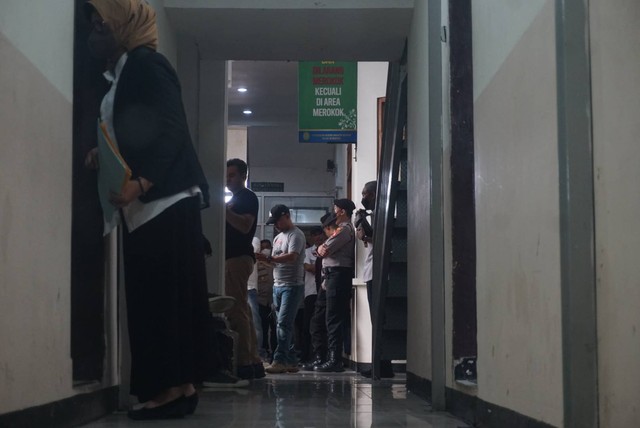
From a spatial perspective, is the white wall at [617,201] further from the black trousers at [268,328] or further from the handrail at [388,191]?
→ the black trousers at [268,328]

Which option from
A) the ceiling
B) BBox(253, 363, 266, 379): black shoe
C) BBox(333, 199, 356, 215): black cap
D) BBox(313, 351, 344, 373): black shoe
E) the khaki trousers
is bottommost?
BBox(313, 351, 344, 373): black shoe

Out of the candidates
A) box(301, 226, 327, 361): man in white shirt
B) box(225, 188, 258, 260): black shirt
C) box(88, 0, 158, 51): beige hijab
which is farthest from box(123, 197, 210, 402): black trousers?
box(301, 226, 327, 361): man in white shirt

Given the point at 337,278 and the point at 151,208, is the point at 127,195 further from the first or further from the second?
the point at 337,278

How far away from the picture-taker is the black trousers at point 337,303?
8.43 m

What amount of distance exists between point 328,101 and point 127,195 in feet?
28.4

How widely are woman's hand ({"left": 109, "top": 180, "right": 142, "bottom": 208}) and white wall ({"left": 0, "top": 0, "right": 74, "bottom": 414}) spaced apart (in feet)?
0.72

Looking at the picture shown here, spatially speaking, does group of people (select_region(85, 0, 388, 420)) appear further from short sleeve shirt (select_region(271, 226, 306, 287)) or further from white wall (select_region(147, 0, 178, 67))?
short sleeve shirt (select_region(271, 226, 306, 287))

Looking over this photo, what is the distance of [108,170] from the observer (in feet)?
11.2

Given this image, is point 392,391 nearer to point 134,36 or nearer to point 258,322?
point 134,36

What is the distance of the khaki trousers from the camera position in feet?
21.4

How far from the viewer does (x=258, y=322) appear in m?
10.3

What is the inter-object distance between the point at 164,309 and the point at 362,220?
4.72 metres

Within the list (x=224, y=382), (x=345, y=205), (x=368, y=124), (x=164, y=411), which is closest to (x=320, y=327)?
(x=345, y=205)

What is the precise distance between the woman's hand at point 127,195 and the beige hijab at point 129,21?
0.53m
